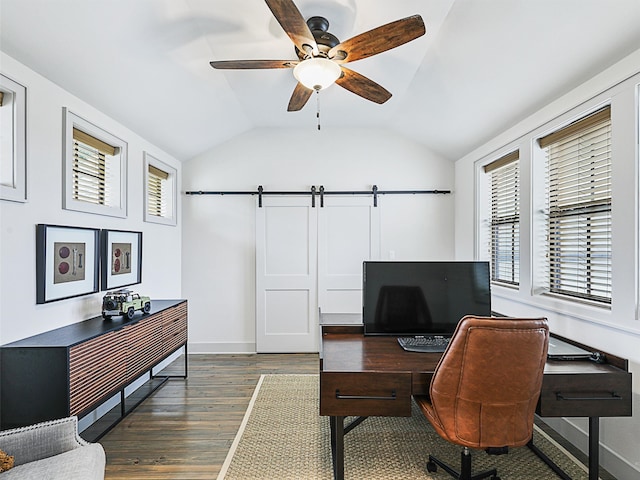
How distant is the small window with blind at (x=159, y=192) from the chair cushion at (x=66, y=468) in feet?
8.10

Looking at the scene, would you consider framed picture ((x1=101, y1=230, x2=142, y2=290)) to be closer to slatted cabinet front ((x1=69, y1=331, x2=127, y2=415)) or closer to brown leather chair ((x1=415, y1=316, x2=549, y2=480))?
slatted cabinet front ((x1=69, y1=331, x2=127, y2=415))

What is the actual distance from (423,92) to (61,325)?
11.0 feet

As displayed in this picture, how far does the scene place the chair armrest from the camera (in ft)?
4.83

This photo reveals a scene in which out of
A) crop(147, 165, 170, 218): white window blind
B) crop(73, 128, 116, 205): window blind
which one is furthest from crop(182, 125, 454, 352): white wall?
crop(73, 128, 116, 205): window blind

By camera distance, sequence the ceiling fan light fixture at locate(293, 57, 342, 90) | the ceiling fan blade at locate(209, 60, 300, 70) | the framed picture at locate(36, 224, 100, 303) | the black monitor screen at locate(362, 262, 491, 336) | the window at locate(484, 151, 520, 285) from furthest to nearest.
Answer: the window at locate(484, 151, 520, 285) → the black monitor screen at locate(362, 262, 491, 336) → the framed picture at locate(36, 224, 100, 303) → the ceiling fan blade at locate(209, 60, 300, 70) → the ceiling fan light fixture at locate(293, 57, 342, 90)

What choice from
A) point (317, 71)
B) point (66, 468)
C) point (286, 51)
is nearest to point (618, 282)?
point (317, 71)

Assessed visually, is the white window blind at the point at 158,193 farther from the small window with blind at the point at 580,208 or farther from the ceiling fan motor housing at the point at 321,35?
the small window with blind at the point at 580,208

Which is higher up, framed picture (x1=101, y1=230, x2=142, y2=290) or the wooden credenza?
framed picture (x1=101, y1=230, x2=142, y2=290)

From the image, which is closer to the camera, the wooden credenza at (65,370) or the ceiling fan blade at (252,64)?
the wooden credenza at (65,370)

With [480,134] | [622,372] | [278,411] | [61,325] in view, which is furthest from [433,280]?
[61,325]

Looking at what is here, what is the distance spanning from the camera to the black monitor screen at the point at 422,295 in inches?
94.4

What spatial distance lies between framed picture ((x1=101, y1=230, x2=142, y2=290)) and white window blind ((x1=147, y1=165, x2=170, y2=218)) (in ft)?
1.89

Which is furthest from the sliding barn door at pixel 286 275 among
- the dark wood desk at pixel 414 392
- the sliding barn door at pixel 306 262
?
the dark wood desk at pixel 414 392

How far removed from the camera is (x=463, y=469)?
190cm
